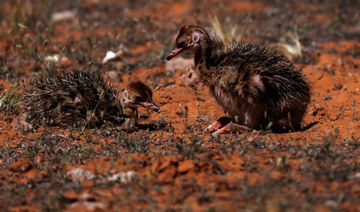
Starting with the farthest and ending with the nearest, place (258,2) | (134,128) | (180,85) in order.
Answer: (258,2) < (180,85) < (134,128)

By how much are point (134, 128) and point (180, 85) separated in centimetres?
238

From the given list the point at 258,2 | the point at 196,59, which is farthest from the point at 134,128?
the point at 258,2

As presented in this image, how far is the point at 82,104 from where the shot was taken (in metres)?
7.12

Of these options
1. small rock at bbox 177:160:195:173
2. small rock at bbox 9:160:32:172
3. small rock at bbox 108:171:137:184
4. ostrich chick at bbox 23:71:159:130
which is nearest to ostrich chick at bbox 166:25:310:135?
ostrich chick at bbox 23:71:159:130

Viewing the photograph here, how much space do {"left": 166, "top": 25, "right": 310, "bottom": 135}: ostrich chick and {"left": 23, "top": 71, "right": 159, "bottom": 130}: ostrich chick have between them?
90 cm

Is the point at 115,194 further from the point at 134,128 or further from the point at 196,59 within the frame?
the point at 196,59

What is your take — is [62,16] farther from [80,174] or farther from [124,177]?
[124,177]

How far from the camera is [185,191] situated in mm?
4840

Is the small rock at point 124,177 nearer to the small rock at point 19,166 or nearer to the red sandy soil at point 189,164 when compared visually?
the red sandy soil at point 189,164

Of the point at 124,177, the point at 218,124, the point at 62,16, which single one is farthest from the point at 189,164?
the point at 62,16

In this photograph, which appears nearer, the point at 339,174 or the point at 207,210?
the point at 207,210

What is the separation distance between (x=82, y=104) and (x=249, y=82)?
2243mm

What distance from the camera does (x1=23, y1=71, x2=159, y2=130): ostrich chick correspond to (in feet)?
23.3

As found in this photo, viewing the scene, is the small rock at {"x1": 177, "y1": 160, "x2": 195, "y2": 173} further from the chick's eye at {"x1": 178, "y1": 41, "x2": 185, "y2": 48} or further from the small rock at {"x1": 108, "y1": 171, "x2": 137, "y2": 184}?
the chick's eye at {"x1": 178, "y1": 41, "x2": 185, "y2": 48}
